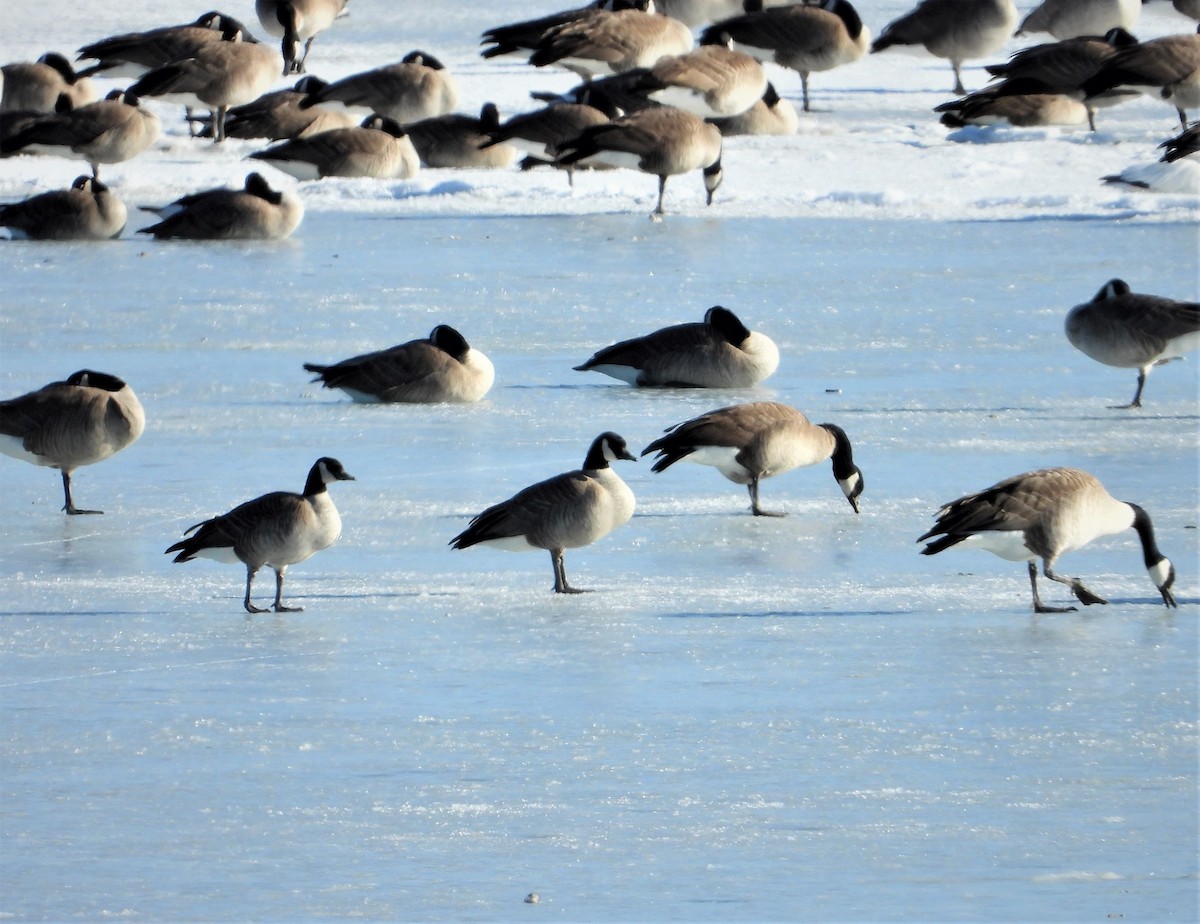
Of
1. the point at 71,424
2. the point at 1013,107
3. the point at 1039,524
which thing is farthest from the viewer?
the point at 1013,107

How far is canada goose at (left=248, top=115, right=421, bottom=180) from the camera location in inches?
699

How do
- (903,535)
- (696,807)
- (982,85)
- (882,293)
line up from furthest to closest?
(982,85) → (882,293) → (903,535) → (696,807)

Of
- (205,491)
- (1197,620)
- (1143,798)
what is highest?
(1143,798)

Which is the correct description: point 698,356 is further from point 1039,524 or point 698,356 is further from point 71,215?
point 71,215

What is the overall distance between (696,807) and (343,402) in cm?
579

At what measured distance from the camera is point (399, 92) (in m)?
20.0

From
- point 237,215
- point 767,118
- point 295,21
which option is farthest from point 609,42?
point 237,215

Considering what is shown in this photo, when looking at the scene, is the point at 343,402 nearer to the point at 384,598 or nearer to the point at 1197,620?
the point at 384,598

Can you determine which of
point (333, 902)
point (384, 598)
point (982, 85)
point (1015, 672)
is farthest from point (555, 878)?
point (982, 85)

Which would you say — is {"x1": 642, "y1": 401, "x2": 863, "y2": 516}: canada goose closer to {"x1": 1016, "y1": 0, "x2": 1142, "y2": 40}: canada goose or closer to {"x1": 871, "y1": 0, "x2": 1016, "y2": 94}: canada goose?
{"x1": 871, "y1": 0, "x2": 1016, "y2": 94}: canada goose

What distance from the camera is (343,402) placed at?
10.2 meters

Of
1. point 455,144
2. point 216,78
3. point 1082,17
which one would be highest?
point 1082,17

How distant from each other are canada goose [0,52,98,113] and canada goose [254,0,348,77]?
2434 mm

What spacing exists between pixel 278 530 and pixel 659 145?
9737 mm
